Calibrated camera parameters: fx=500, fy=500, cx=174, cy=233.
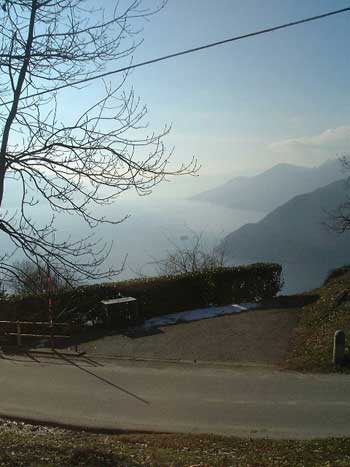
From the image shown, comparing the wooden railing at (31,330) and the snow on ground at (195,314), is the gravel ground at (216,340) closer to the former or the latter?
the snow on ground at (195,314)

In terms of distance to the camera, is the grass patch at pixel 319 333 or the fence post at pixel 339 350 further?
the grass patch at pixel 319 333

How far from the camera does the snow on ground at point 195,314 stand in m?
17.6

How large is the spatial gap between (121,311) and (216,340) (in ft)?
14.2

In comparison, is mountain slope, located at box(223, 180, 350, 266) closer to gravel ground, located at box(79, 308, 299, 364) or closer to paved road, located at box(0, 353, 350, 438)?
gravel ground, located at box(79, 308, 299, 364)

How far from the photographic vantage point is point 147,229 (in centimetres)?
10875

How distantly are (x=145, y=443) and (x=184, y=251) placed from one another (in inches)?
1086

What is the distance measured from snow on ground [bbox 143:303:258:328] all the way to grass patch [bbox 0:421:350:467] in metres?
9.27

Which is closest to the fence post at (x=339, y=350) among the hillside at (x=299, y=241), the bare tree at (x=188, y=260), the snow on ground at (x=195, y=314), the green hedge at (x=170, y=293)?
the snow on ground at (x=195, y=314)

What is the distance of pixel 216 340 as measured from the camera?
579 inches

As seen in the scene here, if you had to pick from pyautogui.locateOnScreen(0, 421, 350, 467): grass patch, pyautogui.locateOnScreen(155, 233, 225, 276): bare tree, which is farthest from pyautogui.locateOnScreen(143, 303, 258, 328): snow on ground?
pyautogui.locateOnScreen(155, 233, 225, 276): bare tree

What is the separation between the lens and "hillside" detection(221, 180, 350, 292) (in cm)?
11074

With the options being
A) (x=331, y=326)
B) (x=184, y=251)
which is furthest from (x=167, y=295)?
(x=184, y=251)

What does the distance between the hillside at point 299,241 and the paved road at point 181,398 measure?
80.8m

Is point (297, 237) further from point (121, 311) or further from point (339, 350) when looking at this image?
point (339, 350)
